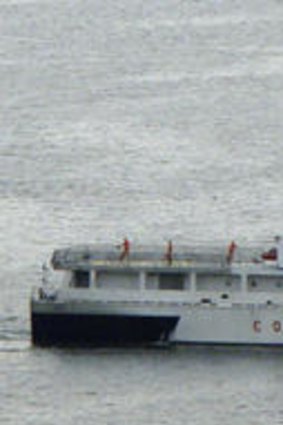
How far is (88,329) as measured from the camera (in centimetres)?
14025

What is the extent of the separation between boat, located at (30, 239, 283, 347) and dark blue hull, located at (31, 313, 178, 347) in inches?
1.5

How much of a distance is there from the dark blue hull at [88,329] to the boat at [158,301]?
39 mm

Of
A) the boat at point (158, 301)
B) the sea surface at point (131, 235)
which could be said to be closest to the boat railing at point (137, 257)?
the boat at point (158, 301)

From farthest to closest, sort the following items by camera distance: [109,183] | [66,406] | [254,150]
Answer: [254,150] < [109,183] < [66,406]

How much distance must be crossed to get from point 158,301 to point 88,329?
3.09 metres

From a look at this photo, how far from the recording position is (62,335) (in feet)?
460

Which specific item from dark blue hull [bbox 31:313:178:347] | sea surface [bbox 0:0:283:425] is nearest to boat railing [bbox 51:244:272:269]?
dark blue hull [bbox 31:313:178:347]

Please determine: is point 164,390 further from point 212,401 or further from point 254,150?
point 254,150

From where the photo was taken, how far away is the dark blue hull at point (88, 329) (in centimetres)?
14012

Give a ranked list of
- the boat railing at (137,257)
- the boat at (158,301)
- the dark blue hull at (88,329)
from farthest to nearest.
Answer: the boat railing at (137,257) < the boat at (158,301) < the dark blue hull at (88,329)

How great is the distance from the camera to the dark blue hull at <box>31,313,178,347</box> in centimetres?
14012

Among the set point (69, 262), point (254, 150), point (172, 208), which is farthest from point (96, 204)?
point (69, 262)

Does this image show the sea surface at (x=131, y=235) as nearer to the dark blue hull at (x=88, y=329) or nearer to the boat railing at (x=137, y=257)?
the dark blue hull at (x=88, y=329)

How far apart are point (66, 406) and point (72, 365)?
21.3 feet
